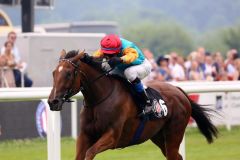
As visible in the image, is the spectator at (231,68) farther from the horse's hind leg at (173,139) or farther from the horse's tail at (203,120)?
the horse's hind leg at (173,139)

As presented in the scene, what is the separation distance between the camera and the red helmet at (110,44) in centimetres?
827

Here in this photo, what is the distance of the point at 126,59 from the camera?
27.1ft

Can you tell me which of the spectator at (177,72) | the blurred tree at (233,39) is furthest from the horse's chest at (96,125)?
the blurred tree at (233,39)

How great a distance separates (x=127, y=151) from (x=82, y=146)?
4.12 m

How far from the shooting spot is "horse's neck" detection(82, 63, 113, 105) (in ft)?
26.7

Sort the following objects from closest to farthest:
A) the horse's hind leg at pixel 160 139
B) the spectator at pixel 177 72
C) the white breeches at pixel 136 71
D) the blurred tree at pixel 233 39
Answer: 1. the white breeches at pixel 136 71
2. the horse's hind leg at pixel 160 139
3. the spectator at pixel 177 72
4. the blurred tree at pixel 233 39

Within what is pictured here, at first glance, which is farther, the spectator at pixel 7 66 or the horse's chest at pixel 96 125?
the spectator at pixel 7 66

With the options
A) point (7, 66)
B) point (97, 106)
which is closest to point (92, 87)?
point (97, 106)

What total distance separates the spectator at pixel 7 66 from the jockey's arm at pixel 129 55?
5967 millimetres

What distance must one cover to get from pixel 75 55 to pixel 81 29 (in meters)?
17.6

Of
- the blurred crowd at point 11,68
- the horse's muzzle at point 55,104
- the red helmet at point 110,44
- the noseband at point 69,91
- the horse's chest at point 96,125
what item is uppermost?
the red helmet at point 110,44

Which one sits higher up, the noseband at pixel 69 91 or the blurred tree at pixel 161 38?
the noseband at pixel 69 91

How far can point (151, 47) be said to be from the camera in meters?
87.8

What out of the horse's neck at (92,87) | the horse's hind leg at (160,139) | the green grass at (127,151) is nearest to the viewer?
the horse's neck at (92,87)
